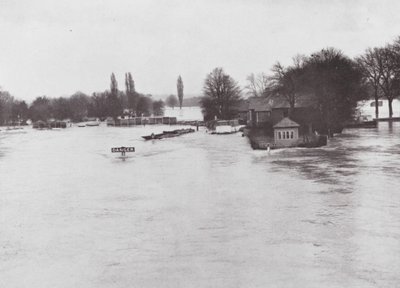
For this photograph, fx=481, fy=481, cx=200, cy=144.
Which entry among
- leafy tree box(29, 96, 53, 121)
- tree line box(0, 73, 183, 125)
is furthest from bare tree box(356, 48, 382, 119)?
leafy tree box(29, 96, 53, 121)

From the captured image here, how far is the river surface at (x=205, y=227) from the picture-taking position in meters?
10.9

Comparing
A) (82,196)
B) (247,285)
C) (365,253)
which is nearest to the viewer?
(247,285)

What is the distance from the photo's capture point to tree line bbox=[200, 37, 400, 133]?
53116 mm

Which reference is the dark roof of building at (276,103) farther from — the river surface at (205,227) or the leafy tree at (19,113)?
the leafy tree at (19,113)

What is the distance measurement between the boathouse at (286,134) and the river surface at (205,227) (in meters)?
11.6

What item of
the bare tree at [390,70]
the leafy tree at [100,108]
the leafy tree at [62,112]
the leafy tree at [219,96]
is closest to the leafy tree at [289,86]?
the bare tree at [390,70]

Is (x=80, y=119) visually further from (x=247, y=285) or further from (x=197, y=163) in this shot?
(x=247, y=285)

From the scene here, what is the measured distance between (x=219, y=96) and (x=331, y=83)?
48.8m

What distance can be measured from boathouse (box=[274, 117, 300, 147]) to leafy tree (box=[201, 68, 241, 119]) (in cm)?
5740

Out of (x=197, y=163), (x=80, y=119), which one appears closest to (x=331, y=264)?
(x=197, y=163)

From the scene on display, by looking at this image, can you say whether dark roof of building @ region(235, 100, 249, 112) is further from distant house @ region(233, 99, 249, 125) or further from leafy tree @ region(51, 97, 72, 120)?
leafy tree @ region(51, 97, 72, 120)

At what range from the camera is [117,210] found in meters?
18.2

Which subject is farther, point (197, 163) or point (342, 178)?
point (197, 163)

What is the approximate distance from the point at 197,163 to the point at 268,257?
815 inches
